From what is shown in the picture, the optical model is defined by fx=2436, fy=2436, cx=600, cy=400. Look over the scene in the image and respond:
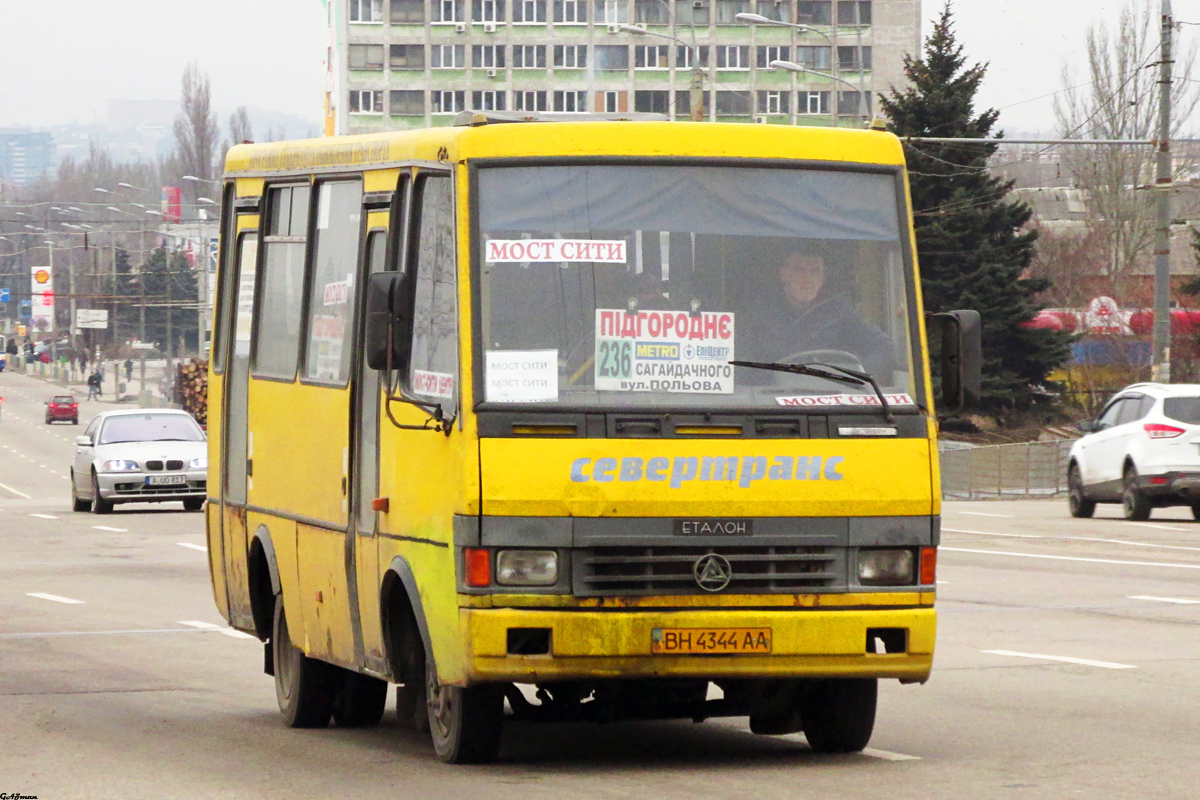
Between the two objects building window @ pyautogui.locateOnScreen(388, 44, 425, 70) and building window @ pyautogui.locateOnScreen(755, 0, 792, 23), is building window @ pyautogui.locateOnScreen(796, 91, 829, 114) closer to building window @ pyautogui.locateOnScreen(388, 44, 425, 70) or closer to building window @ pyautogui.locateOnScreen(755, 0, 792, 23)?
building window @ pyautogui.locateOnScreen(755, 0, 792, 23)

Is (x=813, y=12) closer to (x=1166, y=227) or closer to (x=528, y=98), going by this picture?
(x=528, y=98)

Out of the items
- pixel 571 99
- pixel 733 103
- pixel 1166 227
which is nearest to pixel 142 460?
pixel 1166 227

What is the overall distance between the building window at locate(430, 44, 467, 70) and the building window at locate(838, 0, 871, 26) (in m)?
22.1

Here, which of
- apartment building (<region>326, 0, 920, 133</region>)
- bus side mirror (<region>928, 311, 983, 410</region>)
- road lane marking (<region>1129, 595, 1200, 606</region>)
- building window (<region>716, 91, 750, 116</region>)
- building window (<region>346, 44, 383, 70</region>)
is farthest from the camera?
building window (<region>716, 91, 750, 116</region>)

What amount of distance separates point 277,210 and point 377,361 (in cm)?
292

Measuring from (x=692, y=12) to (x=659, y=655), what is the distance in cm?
13411

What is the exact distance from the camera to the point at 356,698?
11.0 m

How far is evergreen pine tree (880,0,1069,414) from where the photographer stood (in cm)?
6619

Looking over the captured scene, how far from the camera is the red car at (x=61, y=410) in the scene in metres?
117

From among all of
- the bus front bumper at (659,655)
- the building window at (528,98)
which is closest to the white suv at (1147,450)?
the bus front bumper at (659,655)

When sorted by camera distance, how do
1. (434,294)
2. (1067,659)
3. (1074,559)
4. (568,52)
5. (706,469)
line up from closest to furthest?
(706,469), (434,294), (1067,659), (1074,559), (568,52)

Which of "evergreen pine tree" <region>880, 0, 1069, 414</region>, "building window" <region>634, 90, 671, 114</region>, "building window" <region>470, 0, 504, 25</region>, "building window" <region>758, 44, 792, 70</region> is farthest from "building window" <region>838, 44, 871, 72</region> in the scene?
"evergreen pine tree" <region>880, 0, 1069, 414</region>

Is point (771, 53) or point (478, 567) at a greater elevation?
point (771, 53)

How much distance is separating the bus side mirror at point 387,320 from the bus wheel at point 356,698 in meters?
2.53
